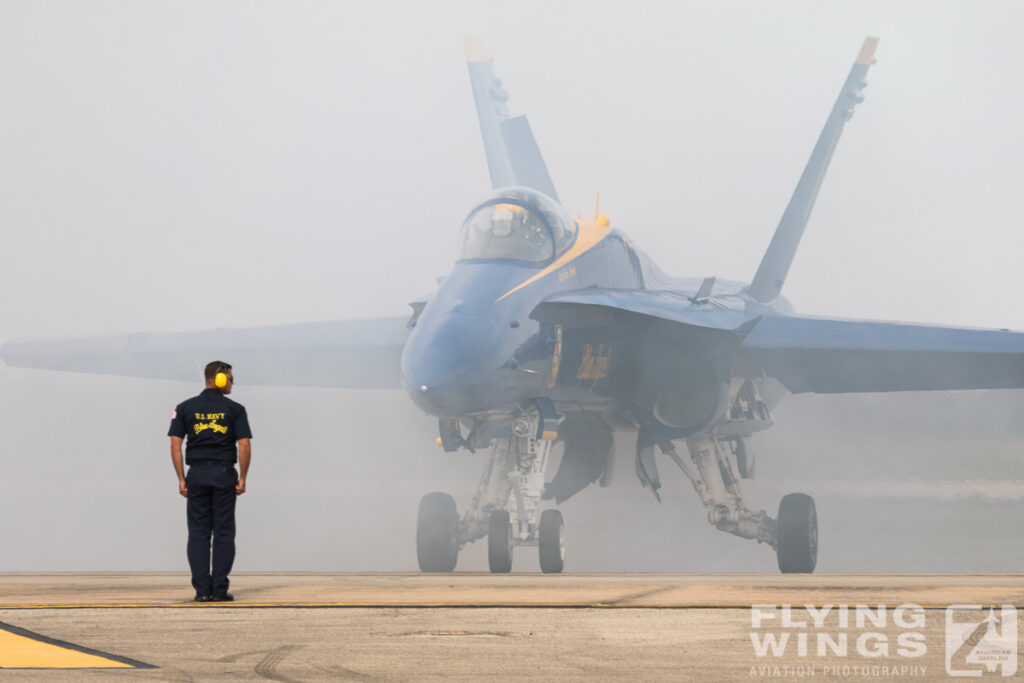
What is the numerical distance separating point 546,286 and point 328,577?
4.86m

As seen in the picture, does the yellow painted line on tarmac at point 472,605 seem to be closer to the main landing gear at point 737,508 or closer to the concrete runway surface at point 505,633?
the concrete runway surface at point 505,633

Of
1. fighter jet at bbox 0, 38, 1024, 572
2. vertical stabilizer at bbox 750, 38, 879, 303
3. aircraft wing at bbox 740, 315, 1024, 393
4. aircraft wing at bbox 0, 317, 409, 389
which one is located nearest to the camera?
fighter jet at bbox 0, 38, 1024, 572

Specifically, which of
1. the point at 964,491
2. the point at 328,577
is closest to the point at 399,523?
the point at 964,491

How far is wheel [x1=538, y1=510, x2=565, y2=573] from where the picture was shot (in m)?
13.7

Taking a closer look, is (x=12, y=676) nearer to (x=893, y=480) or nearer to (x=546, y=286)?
(x=546, y=286)

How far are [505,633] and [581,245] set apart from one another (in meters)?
9.47

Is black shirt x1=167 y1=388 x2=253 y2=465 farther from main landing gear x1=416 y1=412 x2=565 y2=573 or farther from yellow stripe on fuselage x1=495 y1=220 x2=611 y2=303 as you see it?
main landing gear x1=416 y1=412 x2=565 y2=573

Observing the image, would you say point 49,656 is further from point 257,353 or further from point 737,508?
point 257,353

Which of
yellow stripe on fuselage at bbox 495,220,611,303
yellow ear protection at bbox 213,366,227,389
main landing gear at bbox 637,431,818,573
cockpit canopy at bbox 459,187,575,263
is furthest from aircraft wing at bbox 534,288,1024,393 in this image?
yellow ear protection at bbox 213,366,227,389

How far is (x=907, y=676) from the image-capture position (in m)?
5.33

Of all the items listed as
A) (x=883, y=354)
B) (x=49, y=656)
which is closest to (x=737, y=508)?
(x=883, y=354)

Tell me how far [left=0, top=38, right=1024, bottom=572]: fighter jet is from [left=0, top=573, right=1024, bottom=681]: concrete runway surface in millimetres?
4720

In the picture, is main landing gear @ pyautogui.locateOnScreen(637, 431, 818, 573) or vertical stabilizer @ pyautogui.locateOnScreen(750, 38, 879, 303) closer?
main landing gear @ pyautogui.locateOnScreen(637, 431, 818, 573)

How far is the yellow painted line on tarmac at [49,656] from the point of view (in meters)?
5.52
